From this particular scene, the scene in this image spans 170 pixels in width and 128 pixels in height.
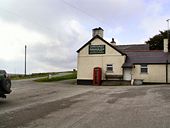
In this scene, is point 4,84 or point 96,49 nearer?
point 4,84

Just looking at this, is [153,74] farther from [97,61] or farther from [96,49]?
[96,49]

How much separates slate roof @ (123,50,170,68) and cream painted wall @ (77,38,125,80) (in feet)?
3.47

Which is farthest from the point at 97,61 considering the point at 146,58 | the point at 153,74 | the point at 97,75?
the point at 153,74

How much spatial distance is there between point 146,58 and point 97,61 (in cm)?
614

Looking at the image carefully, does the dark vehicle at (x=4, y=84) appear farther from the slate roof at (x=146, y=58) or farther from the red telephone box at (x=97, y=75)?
the slate roof at (x=146, y=58)

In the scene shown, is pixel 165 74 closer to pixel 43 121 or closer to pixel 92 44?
pixel 92 44

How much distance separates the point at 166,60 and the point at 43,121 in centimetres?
3158

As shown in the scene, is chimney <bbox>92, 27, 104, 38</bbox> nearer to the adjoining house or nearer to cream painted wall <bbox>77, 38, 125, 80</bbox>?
the adjoining house

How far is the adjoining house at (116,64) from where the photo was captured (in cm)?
4144

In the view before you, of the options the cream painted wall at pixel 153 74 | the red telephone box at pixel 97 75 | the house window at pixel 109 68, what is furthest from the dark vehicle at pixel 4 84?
the cream painted wall at pixel 153 74

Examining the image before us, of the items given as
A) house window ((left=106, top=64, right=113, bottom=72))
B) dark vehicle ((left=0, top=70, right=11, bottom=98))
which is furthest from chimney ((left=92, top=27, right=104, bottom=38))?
dark vehicle ((left=0, top=70, right=11, bottom=98))

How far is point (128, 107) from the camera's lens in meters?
15.5

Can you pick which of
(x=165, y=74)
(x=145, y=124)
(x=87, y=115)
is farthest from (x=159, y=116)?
(x=165, y=74)

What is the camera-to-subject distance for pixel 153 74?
41406 millimetres
